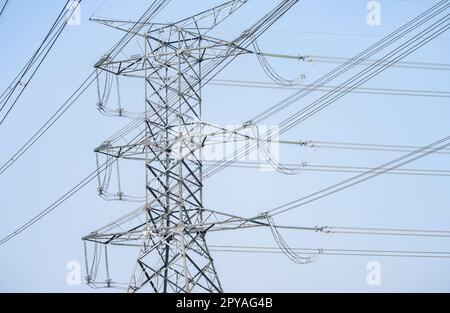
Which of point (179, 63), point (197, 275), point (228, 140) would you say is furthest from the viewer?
point (179, 63)

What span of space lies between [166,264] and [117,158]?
449 centimetres

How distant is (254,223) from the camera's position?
16.1 metres

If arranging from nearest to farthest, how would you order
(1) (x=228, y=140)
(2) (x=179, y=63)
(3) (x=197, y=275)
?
(3) (x=197, y=275) → (1) (x=228, y=140) → (2) (x=179, y=63)

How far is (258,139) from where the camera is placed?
63.2 ft
